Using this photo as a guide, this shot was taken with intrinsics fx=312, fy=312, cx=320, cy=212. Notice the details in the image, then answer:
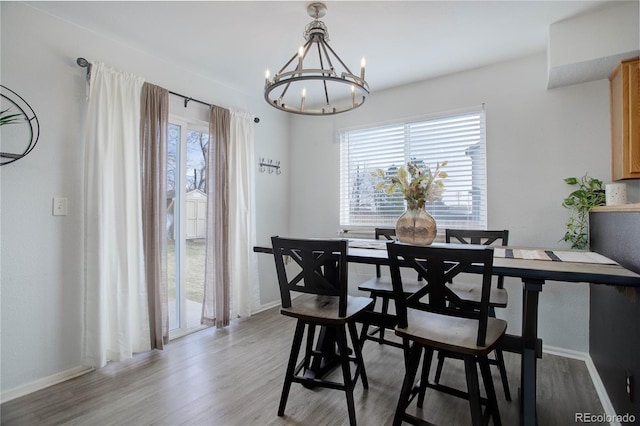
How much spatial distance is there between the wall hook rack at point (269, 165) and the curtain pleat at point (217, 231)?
65 cm

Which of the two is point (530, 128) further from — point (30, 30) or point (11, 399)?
point (11, 399)

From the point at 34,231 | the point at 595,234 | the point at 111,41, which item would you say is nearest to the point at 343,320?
the point at 595,234

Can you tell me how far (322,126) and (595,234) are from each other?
294cm

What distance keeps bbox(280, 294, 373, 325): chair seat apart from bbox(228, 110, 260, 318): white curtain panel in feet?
5.28

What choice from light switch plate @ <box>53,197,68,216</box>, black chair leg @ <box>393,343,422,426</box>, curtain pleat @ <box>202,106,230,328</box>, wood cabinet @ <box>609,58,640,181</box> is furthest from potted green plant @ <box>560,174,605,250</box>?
light switch plate @ <box>53,197,68,216</box>

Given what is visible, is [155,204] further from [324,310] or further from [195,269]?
[324,310]

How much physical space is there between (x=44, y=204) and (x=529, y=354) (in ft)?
10.2

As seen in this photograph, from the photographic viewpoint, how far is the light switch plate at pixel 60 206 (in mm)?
2221

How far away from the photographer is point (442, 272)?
1425 millimetres

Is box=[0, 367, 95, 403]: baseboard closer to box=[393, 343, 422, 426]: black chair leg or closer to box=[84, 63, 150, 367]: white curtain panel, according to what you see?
box=[84, 63, 150, 367]: white curtain panel

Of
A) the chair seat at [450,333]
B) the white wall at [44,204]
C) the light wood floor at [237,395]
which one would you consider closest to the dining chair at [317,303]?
the light wood floor at [237,395]

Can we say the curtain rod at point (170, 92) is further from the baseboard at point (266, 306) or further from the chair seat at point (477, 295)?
the chair seat at point (477, 295)

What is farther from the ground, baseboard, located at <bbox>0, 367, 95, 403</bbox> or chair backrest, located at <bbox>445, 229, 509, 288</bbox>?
chair backrest, located at <bbox>445, 229, 509, 288</bbox>

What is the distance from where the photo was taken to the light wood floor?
5.84ft
